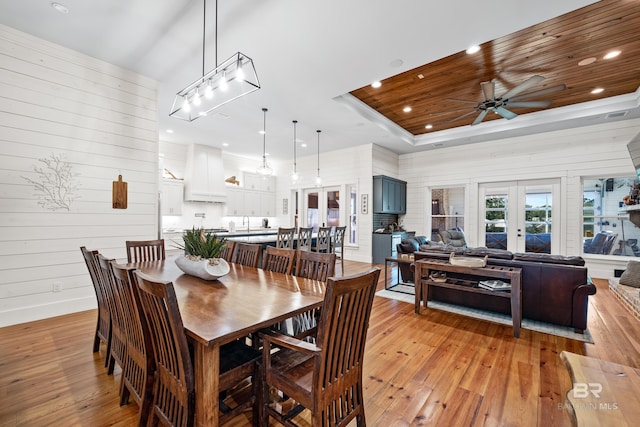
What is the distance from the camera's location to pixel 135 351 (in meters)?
1.63

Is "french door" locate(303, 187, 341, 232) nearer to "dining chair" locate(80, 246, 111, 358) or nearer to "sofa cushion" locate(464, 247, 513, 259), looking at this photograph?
"sofa cushion" locate(464, 247, 513, 259)

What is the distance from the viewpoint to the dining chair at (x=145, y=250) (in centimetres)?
300

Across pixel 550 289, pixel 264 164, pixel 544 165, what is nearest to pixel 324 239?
pixel 264 164

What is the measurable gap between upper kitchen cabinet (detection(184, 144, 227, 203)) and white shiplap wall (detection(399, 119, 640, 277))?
5.51 metres

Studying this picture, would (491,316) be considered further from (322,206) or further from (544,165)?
(322,206)

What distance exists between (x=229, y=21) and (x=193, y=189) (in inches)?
195

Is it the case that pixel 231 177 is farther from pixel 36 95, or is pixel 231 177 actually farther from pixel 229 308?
pixel 229 308

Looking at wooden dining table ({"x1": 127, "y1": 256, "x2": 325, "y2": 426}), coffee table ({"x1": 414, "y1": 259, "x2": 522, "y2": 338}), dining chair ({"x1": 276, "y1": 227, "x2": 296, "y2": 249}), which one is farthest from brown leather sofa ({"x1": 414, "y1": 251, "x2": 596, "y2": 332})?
dining chair ({"x1": 276, "y1": 227, "x2": 296, "y2": 249})

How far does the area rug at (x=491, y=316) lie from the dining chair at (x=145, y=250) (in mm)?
3104

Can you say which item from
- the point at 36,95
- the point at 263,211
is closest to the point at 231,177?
the point at 263,211

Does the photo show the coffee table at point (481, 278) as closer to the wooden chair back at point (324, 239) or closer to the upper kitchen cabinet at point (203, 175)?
the wooden chair back at point (324, 239)

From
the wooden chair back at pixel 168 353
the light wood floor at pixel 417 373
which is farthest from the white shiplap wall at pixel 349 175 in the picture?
the wooden chair back at pixel 168 353

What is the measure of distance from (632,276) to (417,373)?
4.37 metres

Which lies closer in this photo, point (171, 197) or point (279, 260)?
point (279, 260)
